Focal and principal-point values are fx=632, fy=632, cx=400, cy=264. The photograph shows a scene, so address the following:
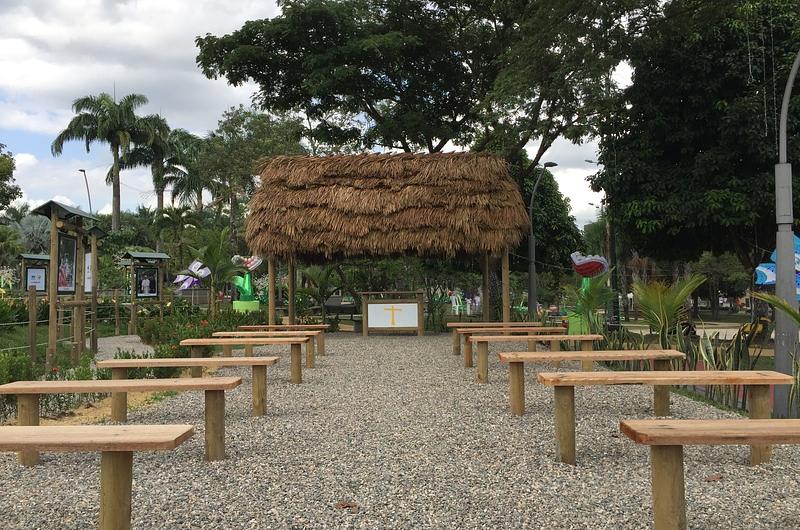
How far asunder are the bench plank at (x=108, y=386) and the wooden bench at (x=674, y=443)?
2.89m

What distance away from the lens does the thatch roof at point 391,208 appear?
13.9 m

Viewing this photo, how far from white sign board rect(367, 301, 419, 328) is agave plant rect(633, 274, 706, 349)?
7.41 metres

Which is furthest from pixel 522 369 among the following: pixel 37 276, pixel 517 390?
pixel 37 276

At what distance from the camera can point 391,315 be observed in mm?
15617

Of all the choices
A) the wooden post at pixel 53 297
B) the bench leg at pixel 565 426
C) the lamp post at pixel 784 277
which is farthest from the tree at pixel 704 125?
the wooden post at pixel 53 297

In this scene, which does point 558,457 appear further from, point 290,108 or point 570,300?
point 290,108

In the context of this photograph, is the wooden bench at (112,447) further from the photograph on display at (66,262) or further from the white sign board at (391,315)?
Answer: the white sign board at (391,315)

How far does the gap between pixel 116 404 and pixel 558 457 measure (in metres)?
3.95

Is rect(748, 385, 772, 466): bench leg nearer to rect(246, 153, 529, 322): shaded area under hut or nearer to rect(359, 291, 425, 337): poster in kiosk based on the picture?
rect(246, 153, 529, 322): shaded area under hut

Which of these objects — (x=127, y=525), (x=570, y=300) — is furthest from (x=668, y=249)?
(x=127, y=525)

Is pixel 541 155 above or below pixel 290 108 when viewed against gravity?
below

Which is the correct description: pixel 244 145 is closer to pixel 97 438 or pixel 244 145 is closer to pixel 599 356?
pixel 599 356

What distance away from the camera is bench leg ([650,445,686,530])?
2.89 metres

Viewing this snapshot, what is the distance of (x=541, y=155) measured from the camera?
1783 cm
